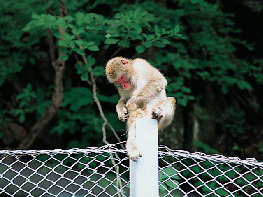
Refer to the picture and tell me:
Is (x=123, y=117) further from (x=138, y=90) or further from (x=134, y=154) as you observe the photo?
(x=134, y=154)

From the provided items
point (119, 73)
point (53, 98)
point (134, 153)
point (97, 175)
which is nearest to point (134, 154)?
point (134, 153)

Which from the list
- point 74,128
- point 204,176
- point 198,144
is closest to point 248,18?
point 198,144

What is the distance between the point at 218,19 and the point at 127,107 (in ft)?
10.7

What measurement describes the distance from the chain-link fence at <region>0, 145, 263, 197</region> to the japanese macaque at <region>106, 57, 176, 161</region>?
7.6 inches

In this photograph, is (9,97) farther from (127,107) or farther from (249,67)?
(127,107)

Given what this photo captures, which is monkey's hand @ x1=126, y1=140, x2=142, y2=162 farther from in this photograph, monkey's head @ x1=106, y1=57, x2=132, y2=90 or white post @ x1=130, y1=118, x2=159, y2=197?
monkey's head @ x1=106, y1=57, x2=132, y2=90

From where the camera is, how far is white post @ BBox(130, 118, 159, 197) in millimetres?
1229

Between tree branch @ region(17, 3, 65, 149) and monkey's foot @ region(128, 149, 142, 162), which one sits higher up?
monkey's foot @ region(128, 149, 142, 162)

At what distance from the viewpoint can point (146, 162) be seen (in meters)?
1.24

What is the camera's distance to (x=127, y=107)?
5.60 ft

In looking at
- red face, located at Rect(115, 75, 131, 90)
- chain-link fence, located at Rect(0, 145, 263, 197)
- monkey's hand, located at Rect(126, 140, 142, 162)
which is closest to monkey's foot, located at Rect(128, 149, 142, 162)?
monkey's hand, located at Rect(126, 140, 142, 162)

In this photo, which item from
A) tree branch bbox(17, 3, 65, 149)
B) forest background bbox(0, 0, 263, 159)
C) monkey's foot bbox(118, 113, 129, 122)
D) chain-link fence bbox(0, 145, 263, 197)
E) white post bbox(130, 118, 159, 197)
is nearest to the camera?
white post bbox(130, 118, 159, 197)

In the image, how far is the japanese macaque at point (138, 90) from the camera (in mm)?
1654

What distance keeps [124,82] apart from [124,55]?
8.47 ft
